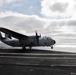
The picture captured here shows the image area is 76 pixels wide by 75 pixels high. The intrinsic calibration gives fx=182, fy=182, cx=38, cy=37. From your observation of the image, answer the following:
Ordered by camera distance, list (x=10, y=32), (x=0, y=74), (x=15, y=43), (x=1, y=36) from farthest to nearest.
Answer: (x=1, y=36), (x=15, y=43), (x=10, y=32), (x=0, y=74)

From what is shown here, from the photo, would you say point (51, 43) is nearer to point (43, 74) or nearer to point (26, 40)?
point (26, 40)

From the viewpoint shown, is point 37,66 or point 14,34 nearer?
point 37,66

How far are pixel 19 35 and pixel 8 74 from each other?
1497 inches

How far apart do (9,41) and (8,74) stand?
143 feet

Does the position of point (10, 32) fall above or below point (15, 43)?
above

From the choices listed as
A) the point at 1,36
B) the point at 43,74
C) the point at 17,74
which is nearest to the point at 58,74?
the point at 43,74

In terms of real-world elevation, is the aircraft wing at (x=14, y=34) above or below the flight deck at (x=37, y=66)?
above

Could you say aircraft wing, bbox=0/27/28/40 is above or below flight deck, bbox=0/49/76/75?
above

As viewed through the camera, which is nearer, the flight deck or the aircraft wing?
the flight deck

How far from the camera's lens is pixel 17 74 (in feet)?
49.3

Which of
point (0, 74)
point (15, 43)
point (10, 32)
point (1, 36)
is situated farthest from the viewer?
point (1, 36)

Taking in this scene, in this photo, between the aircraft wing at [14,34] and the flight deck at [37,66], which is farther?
the aircraft wing at [14,34]

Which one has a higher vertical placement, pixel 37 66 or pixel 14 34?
pixel 14 34

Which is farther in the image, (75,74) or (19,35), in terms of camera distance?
(19,35)
